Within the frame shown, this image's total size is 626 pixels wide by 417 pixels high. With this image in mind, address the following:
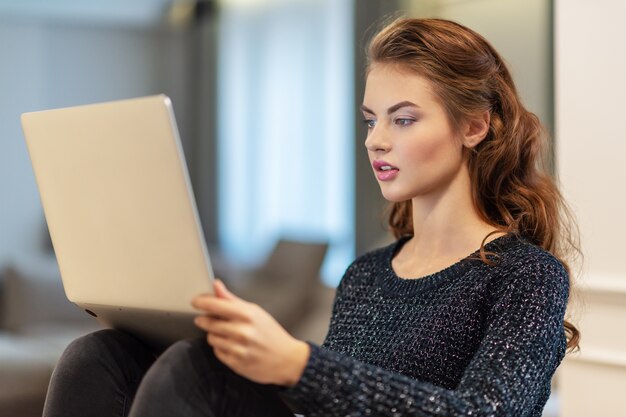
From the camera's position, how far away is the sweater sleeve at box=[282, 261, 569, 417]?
1.14 metres

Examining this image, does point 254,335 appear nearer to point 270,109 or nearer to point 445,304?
point 445,304

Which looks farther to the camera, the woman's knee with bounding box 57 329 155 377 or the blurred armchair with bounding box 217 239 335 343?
the blurred armchair with bounding box 217 239 335 343

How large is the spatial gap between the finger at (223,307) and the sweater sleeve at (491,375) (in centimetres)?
12

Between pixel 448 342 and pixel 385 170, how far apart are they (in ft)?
0.99

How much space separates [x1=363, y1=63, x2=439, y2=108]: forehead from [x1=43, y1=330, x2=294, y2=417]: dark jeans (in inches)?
20.7

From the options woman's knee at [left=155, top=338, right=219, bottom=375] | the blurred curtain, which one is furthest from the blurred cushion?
woman's knee at [left=155, top=338, right=219, bottom=375]

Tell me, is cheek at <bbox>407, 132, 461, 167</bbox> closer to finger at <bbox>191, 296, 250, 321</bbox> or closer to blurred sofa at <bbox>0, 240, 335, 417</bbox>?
finger at <bbox>191, 296, 250, 321</bbox>

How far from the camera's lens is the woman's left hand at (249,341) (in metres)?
1.08

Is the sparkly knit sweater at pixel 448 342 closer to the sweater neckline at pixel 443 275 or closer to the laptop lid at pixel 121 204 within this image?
the sweater neckline at pixel 443 275

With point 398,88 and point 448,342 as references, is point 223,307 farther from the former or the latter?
point 398,88

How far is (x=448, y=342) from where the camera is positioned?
4.56 ft

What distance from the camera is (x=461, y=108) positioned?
4.81ft

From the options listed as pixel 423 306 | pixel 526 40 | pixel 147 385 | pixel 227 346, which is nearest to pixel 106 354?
pixel 147 385

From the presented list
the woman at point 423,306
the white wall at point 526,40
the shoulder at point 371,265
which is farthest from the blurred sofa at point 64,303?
the woman at point 423,306
